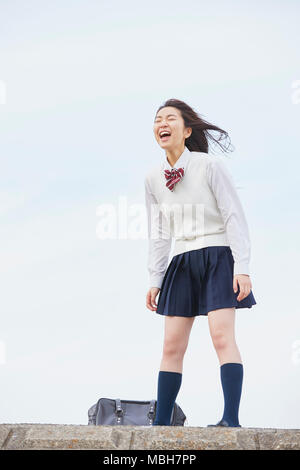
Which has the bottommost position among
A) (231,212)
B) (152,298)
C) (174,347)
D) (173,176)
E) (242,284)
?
(174,347)

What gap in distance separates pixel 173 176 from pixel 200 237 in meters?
0.40

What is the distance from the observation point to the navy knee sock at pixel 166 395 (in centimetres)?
362

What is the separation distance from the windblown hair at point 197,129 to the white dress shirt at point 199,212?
165 mm

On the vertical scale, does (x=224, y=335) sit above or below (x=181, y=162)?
below

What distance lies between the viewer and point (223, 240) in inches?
146

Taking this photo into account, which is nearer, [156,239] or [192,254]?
[192,254]

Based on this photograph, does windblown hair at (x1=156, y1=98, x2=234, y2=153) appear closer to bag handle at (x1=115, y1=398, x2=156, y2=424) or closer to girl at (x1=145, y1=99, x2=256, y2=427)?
girl at (x1=145, y1=99, x2=256, y2=427)

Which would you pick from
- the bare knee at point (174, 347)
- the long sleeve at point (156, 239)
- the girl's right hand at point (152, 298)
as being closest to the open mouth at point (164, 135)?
the long sleeve at point (156, 239)

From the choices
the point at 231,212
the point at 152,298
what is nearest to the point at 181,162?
the point at 231,212

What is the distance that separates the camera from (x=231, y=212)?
364 cm

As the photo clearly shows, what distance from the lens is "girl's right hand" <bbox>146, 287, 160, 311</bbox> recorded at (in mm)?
3869

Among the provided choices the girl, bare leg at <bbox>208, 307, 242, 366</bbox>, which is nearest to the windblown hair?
the girl

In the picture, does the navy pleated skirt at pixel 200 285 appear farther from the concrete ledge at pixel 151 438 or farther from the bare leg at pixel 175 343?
the concrete ledge at pixel 151 438

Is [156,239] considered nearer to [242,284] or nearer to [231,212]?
[231,212]
